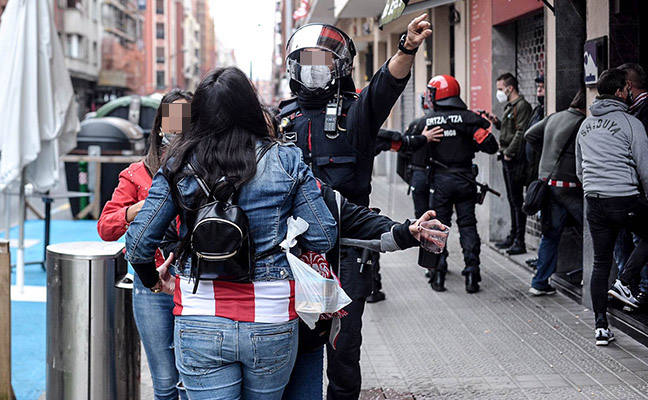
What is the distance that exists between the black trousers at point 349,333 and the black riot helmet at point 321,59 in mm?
805

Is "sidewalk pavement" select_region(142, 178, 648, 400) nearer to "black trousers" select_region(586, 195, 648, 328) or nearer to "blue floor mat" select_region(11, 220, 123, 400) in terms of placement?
"black trousers" select_region(586, 195, 648, 328)

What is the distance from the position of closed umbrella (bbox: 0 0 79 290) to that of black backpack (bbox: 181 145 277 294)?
597cm

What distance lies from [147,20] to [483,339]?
387 feet

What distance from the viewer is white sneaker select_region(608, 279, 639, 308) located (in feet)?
22.2

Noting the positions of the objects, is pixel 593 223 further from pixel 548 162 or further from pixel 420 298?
pixel 420 298

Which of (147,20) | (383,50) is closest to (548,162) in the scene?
(383,50)

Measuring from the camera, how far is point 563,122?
24.0ft

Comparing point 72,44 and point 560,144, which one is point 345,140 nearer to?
point 560,144

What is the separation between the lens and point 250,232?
2.85 meters

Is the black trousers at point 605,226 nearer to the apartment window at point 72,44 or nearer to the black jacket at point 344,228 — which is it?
the black jacket at point 344,228

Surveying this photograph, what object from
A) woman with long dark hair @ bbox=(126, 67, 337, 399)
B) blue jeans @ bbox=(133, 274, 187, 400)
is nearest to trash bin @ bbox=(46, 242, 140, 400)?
blue jeans @ bbox=(133, 274, 187, 400)

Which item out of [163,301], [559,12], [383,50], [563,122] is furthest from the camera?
[383,50]

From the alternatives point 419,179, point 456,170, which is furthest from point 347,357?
point 419,179

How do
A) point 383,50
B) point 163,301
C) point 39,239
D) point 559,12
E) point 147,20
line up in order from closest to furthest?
1. point 163,301
2. point 559,12
3. point 39,239
4. point 383,50
5. point 147,20
